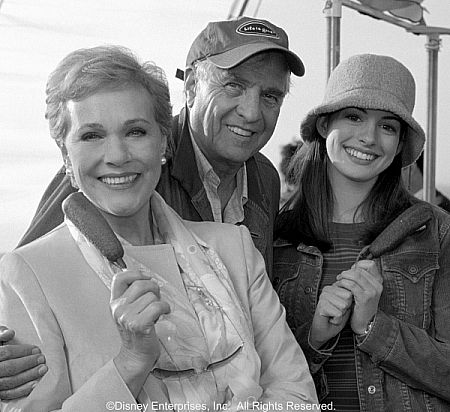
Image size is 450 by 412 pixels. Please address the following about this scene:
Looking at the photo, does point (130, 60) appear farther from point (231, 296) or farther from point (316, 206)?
point (316, 206)

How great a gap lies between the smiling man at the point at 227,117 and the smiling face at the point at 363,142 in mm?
164

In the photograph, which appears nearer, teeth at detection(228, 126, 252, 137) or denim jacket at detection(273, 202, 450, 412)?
denim jacket at detection(273, 202, 450, 412)

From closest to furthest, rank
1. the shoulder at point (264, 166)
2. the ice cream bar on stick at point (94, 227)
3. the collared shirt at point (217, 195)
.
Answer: the ice cream bar on stick at point (94, 227)
the collared shirt at point (217, 195)
the shoulder at point (264, 166)

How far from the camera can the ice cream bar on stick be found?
59.7 inches

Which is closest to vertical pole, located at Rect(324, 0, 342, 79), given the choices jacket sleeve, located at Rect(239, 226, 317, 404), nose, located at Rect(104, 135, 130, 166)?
jacket sleeve, located at Rect(239, 226, 317, 404)

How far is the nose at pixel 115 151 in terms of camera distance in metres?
1.53

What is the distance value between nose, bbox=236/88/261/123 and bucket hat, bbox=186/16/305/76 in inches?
3.3

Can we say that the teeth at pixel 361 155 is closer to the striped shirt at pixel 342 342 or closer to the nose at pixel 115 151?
the striped shirt at pixel 342 342

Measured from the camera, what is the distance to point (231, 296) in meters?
1.59

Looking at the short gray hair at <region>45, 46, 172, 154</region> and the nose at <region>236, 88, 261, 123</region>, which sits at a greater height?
the nose at <region>236, 88, 261, 123</region>

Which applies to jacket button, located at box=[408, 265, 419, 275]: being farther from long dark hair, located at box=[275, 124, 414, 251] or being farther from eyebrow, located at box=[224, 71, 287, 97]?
eyebrow, located at box=[224, 71, 287, 97]

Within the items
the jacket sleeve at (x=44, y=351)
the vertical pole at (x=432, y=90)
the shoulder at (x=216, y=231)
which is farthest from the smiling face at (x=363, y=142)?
the vertical pole at (x=432, y=90)

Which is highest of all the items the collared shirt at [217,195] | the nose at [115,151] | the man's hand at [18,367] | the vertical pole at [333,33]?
the vertical pole at [333,33]

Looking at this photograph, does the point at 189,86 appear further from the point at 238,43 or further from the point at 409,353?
the point at 409,353
